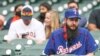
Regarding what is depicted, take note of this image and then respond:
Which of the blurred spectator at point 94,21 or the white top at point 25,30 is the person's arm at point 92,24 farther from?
the white top at point 25,30

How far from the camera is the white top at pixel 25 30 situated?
725cm

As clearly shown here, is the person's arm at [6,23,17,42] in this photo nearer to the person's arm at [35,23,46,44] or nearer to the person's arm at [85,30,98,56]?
the person's arm at [35,23,46,44]

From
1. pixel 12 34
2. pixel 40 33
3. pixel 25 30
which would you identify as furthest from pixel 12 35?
pixel 40 33

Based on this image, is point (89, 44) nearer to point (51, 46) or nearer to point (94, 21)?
point (51, 46)

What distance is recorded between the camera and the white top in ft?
23.8

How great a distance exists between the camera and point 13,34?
725cm

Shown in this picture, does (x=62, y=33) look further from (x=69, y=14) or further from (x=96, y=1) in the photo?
(x=96, y=1)

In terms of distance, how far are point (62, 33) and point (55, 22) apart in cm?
150

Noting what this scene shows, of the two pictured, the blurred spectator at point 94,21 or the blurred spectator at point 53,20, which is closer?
the blurred spectator at point 53,20

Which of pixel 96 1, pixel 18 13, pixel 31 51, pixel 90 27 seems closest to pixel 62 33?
pixel 31 51

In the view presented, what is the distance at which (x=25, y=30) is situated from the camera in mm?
7355

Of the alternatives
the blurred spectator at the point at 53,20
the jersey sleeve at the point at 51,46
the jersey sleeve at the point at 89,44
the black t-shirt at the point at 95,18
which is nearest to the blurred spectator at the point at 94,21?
the black t-shirt at the point at 95,18

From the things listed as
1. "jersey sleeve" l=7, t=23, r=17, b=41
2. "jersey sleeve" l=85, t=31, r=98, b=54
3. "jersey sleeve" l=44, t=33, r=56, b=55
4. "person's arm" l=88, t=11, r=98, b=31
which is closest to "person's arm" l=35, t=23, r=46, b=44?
"jersey sleeve" l=7, t=23, r=17, b=41

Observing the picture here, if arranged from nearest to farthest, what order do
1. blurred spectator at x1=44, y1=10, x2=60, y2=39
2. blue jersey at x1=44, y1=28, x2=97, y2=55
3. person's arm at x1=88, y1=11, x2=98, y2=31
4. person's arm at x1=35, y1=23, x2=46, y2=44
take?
1. blue jersey at x1=44, y1=28, x2=97, y2=55
2. blurred spectator at x1=44, y1=10, x2=60, y2=39
3. person's arm at x1=35, y1=23, x2=46, y2=44
4. person's arm at x1=88, y1=11, x2=98, y2=31
